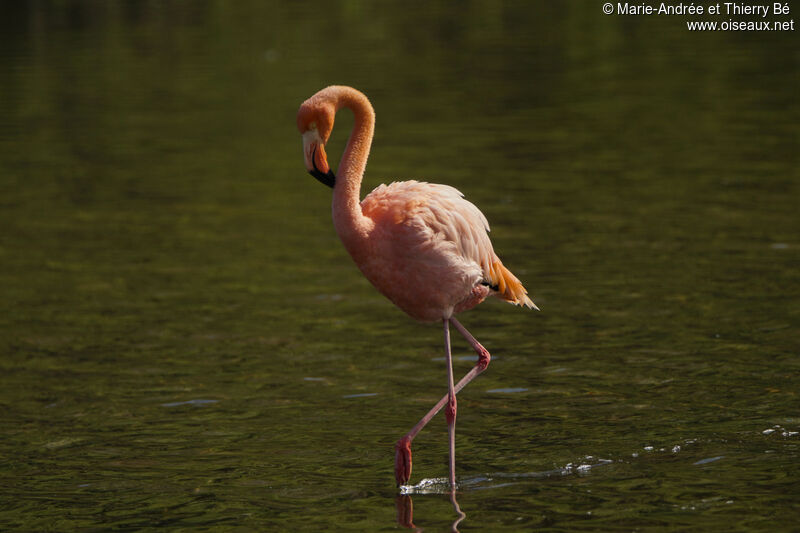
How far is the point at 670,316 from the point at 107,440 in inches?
166

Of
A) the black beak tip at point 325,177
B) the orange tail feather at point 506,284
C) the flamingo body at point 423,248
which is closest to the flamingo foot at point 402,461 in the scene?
the flamingo body at point 423,248

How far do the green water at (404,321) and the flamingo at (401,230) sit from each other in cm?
95

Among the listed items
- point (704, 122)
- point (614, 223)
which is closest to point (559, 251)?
point (614, 223)

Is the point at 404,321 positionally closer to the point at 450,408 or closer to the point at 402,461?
the point at 450,408

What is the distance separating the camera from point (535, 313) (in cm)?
1033

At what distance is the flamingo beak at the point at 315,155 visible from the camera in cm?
609

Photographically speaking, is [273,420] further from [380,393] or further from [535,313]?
[535,313]

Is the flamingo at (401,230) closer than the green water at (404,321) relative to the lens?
Yes

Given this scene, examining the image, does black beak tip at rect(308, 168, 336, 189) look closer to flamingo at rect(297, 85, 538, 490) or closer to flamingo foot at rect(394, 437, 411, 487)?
flamingo at rect(297, 85, 538, 490)

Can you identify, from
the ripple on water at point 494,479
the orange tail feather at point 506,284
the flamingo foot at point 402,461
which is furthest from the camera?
the orange tail feather at point 506,284

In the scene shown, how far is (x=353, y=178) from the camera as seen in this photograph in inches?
244

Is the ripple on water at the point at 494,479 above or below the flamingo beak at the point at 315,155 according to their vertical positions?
below

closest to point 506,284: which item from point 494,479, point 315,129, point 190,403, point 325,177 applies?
point 494,479

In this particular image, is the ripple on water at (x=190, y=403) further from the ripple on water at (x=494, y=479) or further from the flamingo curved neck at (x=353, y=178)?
the flamingo curved neck at (x=353, y=178)
